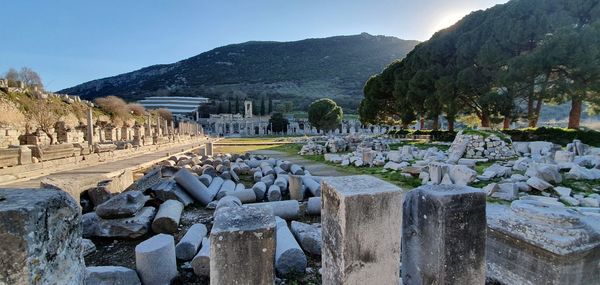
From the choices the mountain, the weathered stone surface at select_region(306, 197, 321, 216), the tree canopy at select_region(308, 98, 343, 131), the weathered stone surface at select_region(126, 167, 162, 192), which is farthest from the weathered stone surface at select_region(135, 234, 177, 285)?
the mountain

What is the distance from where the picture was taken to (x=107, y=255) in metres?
4.73

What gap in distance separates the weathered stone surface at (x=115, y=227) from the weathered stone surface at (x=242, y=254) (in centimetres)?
353

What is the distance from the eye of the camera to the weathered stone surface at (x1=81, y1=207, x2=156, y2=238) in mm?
5254

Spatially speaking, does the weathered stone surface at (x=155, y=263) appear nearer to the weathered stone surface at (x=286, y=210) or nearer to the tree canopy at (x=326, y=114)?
the weathered stone surface at (x=286, y=210)

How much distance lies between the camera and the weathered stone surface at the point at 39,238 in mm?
1560

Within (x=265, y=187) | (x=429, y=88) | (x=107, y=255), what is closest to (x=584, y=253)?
(x=107, y=255)

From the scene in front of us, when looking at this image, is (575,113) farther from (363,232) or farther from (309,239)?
(363,232)

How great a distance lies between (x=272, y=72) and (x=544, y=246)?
15228 centimetres

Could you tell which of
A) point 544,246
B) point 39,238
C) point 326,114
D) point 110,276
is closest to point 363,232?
point 544,246

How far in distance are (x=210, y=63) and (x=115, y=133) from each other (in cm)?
14990

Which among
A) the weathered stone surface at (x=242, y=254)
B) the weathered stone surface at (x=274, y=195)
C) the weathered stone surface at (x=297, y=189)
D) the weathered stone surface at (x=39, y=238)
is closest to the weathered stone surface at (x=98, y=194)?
the weathered stone surface at (x=274, y=195)

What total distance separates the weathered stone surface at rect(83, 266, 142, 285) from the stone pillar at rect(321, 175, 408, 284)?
90.3 inches

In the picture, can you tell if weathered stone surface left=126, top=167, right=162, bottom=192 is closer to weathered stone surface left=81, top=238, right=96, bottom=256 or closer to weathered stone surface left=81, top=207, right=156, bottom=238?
weathered stone surface left=81, top=207, right=156, bottom=238

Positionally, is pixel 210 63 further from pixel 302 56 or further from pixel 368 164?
pixel 368 164
